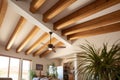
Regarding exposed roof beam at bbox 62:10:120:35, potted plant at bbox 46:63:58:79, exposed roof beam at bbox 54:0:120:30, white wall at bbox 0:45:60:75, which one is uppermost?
exposed roof beam at bbox 54:0:120:30

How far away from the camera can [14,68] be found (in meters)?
8.69

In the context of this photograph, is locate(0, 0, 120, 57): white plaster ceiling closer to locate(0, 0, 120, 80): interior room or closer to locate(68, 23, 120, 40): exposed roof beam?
locate(0, 0, 120, 80): interior room

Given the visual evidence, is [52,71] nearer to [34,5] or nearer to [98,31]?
[98,31]

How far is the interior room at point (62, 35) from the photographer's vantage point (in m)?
3.27

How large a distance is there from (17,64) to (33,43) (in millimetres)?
1777

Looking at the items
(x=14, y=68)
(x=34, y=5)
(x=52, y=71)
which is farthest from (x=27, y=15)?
(x=52, y=71)

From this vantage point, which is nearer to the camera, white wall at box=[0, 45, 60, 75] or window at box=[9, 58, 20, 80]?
white wall at box=[0, 45, 60, 75]

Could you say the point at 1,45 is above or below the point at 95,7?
below

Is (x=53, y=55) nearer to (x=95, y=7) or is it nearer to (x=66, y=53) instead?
(x=66, y=53)

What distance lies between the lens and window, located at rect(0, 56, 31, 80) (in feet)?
26.7

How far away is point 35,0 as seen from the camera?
4699 mm

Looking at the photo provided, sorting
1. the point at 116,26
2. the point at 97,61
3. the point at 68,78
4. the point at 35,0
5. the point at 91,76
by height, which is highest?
the point at 35,0

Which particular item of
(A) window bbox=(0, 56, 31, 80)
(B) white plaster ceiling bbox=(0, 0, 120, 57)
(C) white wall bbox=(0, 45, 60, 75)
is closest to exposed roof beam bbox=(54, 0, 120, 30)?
(B) white plaster ceiling bbox=(0, 0, 120, 57)

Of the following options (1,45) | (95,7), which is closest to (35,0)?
(95,7)
